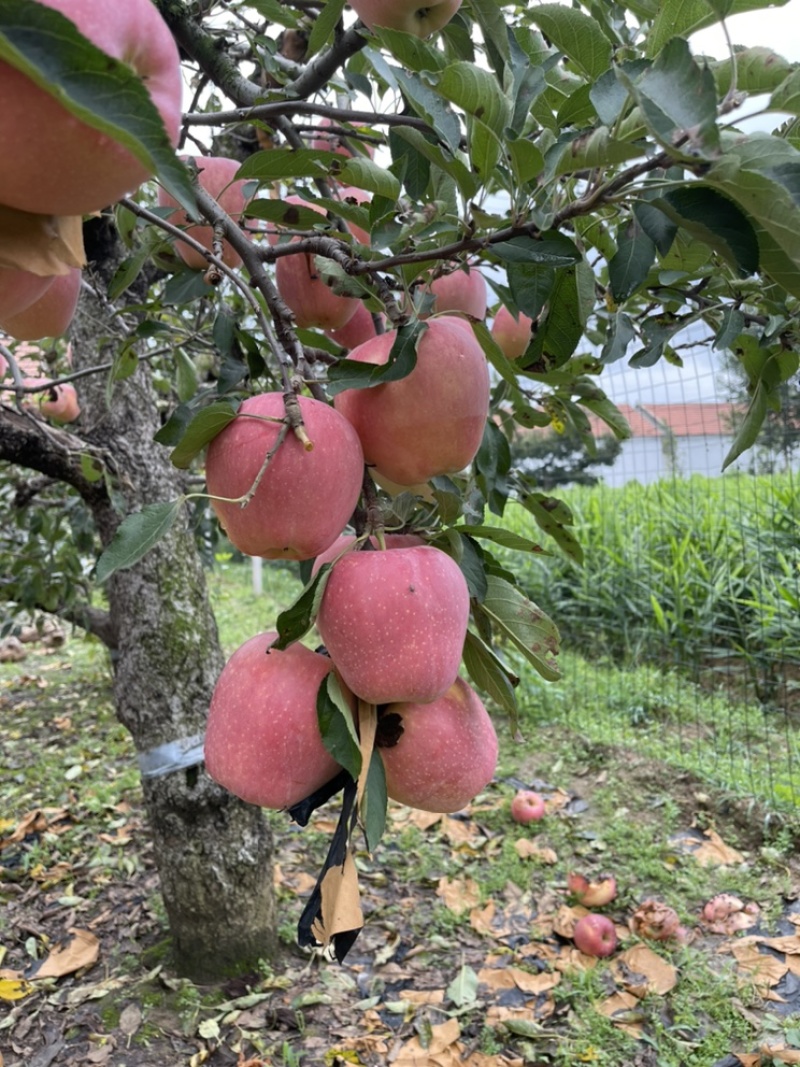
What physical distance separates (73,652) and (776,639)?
175 inches

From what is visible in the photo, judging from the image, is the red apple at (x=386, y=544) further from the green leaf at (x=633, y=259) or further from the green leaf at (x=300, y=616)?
the green leaf at (x=633, y=259)

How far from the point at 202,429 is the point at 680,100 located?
0.43 m

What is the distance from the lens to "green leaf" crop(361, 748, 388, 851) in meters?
0.58

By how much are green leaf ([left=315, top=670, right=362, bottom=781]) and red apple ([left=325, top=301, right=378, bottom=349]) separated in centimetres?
49

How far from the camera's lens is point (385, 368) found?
24.3 inches

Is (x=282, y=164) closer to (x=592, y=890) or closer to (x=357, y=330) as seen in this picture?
(x=357, y=330)

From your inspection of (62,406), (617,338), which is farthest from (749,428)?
(62,406)

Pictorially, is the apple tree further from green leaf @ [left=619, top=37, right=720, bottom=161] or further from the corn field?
the corn field

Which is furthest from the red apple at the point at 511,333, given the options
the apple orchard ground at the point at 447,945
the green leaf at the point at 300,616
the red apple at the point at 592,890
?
the red apple at the point at 592,890

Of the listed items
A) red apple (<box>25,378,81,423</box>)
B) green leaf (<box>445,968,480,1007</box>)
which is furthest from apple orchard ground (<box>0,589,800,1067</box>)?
red apple (<box>25,378,81,423</box>)

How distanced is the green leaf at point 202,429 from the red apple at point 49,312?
0.42ft

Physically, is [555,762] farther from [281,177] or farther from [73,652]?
[73,652]

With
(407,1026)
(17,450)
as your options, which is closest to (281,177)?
(17,450)

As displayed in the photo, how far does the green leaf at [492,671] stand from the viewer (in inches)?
30.7
